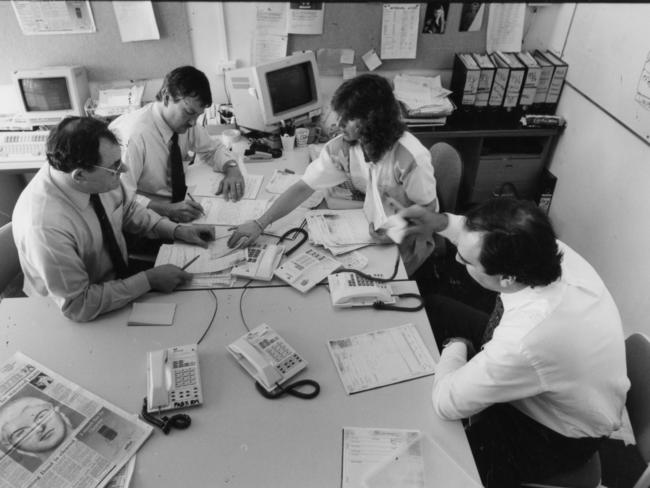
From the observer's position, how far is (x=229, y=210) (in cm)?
203

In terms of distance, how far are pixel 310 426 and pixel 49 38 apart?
2566 mm

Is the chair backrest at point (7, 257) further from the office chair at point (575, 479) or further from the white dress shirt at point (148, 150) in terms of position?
the office chair at point (575, 479)

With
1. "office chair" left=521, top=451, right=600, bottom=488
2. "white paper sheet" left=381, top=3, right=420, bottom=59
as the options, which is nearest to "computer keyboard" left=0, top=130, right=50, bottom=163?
"white paper sheet" left=381, top=3, right=420, bottom=59

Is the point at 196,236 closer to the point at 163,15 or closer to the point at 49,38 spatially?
the point at 163,15

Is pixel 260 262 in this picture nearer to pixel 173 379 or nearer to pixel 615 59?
pixel 173 379

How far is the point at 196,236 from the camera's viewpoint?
5.93 ft

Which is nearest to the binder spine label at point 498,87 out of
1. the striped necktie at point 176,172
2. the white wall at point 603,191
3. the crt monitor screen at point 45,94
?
the white wall at point 603,191

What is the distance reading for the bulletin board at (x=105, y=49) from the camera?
262cm

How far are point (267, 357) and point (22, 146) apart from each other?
201 cm

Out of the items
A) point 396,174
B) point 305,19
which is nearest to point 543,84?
point 305,19

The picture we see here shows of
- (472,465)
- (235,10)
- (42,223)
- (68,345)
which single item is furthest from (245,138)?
(472,465)

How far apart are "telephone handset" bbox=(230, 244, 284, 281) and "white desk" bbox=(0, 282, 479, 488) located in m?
0.06

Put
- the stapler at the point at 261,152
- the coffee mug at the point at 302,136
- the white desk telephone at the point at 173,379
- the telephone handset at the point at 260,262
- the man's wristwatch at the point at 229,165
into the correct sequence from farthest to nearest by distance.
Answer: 1. the coffee mug at the point at 302,136
2. the stapler at the point at 261,152
3. the man's wristwatch at the point at 229,165
4. the telephone handset at the point at 260,262
5. the white desk telephone at the point at 173,379

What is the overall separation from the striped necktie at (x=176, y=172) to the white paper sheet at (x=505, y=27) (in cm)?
195
